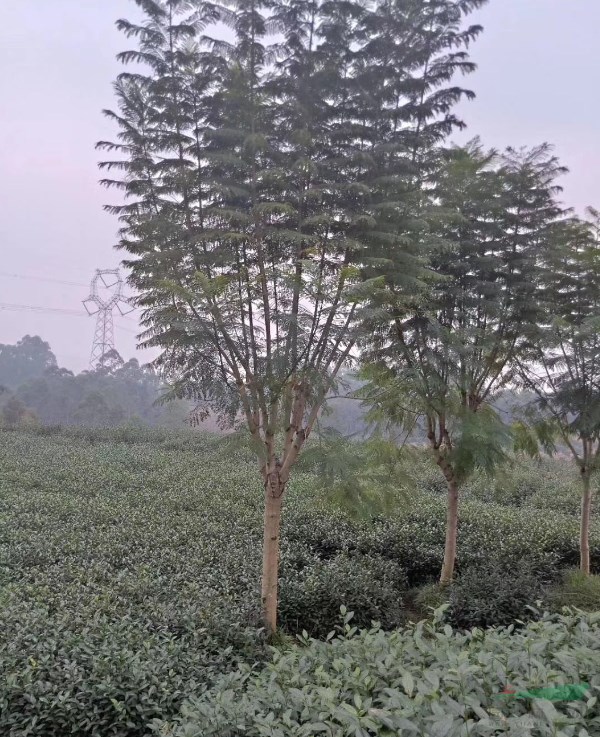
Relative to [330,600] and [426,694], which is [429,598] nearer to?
[330,600]

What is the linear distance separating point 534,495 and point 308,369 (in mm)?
9071

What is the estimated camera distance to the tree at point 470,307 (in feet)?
18.6

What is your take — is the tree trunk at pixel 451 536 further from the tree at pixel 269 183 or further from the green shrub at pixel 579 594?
the tree at pixel 269 183

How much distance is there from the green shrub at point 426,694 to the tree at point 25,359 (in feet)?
118

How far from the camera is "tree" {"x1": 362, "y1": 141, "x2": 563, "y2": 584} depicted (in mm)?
5656

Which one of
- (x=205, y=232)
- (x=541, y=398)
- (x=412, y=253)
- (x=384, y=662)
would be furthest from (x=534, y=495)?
(x=384, y=662)

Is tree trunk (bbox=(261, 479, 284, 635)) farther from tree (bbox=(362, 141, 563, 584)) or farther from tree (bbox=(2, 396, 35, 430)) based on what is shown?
tree (bbox=(2, 396, 35, 430))

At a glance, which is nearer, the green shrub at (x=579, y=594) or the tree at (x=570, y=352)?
the green shrub at (x=579, y=594)

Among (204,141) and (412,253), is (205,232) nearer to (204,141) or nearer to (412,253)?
(204,141)

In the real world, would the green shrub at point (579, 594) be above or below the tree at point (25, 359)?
below

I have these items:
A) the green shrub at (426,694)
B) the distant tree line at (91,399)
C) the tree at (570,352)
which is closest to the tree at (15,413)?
the distant tree line at (91,399)

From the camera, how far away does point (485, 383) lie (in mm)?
6570

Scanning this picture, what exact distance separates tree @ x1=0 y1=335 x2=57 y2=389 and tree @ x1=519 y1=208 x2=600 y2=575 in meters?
33.6

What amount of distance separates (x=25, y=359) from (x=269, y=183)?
3518 centimetres
